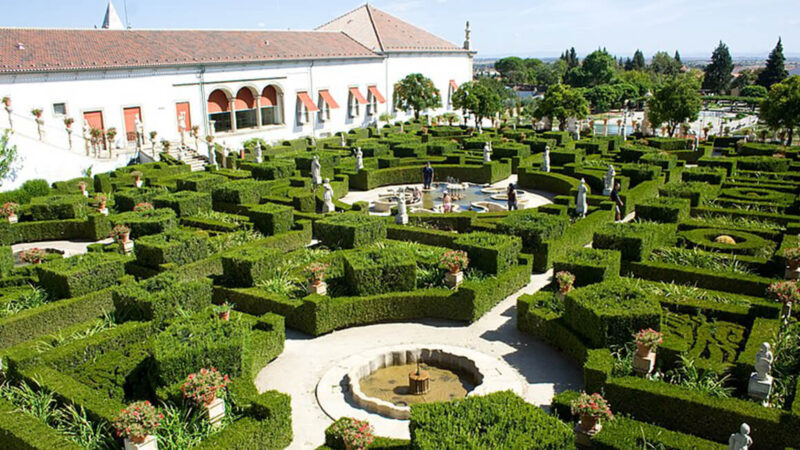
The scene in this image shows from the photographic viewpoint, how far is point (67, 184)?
3008 cm

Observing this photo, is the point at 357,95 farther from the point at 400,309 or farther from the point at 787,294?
the point at 787,294

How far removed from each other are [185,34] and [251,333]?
37.7 m

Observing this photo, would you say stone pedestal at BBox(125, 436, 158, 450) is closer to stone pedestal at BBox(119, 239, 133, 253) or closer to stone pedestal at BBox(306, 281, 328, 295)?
stone pedestal at BBox(306, 281, 328, 295)

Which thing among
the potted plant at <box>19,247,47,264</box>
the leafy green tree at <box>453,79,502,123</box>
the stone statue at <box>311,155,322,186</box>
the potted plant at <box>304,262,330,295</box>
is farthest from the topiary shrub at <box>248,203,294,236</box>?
the leafy green tree at <box>453,79,502,123</box>

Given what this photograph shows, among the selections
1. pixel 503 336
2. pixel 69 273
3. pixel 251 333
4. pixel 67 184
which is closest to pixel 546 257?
pixel 503 336

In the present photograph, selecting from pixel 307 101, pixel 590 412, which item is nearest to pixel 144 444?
pixel 590 412

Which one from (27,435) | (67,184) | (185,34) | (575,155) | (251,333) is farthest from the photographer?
(185,34)

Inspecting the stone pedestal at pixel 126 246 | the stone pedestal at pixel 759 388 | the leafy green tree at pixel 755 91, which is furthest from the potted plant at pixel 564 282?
the leafy green tree at pixel 755 91

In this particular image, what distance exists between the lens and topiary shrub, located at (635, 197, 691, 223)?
70.3 ft

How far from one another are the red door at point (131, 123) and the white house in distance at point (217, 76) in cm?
6

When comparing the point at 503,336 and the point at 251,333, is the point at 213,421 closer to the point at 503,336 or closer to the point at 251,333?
the point at 251,333

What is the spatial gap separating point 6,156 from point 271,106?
2246 centimetres

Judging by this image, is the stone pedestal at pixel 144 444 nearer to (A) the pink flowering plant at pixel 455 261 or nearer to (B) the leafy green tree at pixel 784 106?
(A) the pink flowering plant at pixel 455 261

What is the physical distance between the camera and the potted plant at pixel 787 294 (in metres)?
13.9
